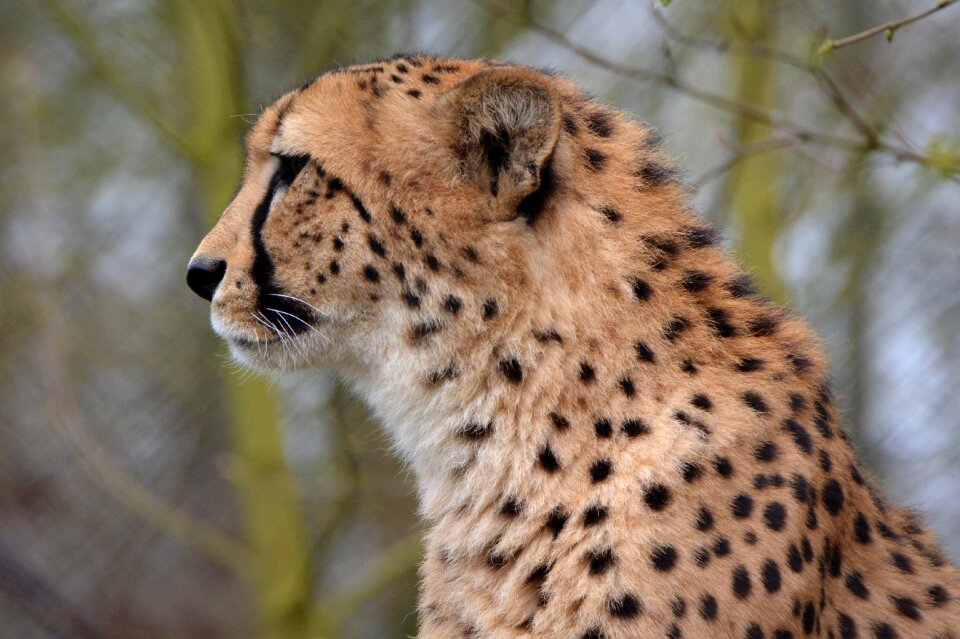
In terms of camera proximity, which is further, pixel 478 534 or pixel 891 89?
pixel 891 89

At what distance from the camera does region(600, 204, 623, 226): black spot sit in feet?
11.0

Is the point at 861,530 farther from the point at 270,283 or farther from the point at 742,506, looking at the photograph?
the point at 270,283

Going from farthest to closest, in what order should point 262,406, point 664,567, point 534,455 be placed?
1. point 262,406
2. point 534,455
3. point 664,567

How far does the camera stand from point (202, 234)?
7203 millimetres

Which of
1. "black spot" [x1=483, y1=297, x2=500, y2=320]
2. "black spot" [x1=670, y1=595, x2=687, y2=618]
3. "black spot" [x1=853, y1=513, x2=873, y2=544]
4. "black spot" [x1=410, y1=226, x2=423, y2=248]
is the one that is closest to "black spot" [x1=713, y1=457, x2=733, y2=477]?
"black spot" [x1=670, y1=595, x2=687, y2=618]

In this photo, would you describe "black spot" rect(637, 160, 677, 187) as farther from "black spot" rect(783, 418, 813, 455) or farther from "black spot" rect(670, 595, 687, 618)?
"black spot" rect(670, 595, 687, 618)

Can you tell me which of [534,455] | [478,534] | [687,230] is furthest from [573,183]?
[478,534]

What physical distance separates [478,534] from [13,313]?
5.59 meters

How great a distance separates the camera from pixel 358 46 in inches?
276

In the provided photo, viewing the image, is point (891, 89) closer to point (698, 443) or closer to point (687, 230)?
point (687, 230)

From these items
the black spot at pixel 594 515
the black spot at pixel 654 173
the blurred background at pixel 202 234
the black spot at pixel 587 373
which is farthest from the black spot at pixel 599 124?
the blurred background at pixel 202 234

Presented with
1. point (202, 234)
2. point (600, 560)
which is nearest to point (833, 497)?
point (600, 560)

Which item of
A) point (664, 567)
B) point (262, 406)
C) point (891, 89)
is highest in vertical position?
point (891, 89)

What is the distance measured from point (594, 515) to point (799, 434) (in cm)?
55
